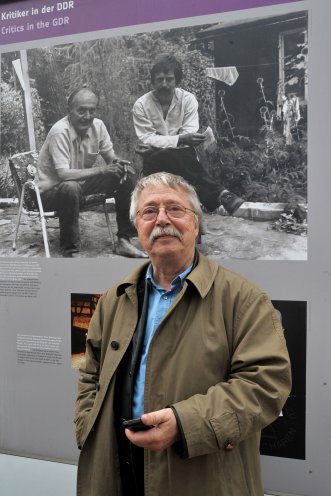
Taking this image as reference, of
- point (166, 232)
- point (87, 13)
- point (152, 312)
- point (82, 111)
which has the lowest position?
point (152, 312)

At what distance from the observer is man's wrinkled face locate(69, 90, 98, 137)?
2580 mm

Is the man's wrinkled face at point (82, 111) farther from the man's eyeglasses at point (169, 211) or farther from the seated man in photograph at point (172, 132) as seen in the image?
the man's eyeglasses at point (169, 211)

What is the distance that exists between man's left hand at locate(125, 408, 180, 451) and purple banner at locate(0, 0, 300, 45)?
Result: 1893mm

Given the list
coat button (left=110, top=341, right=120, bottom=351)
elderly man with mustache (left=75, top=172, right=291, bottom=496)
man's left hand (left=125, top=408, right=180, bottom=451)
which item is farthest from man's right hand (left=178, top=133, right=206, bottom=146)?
man's left hand (left=125, top=408, right=180, bottom=451)

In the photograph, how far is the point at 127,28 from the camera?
8.14 feet

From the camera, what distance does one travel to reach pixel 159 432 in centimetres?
139

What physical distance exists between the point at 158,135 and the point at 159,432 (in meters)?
1.56

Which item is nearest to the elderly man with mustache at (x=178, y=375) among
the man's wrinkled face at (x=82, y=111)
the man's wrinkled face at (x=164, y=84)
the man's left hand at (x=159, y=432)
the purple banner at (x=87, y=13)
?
the man's left hand at (x=159, y=432)

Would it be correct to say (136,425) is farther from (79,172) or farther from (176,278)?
(79,172)

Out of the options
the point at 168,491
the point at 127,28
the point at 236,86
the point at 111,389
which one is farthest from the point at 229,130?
the point at 168,491

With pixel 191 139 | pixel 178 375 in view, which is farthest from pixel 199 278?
pixel 191 139

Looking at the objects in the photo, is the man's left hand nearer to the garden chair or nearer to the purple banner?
the garden chair

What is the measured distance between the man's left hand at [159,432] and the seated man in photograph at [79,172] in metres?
1.20

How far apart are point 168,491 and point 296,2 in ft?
6.85
